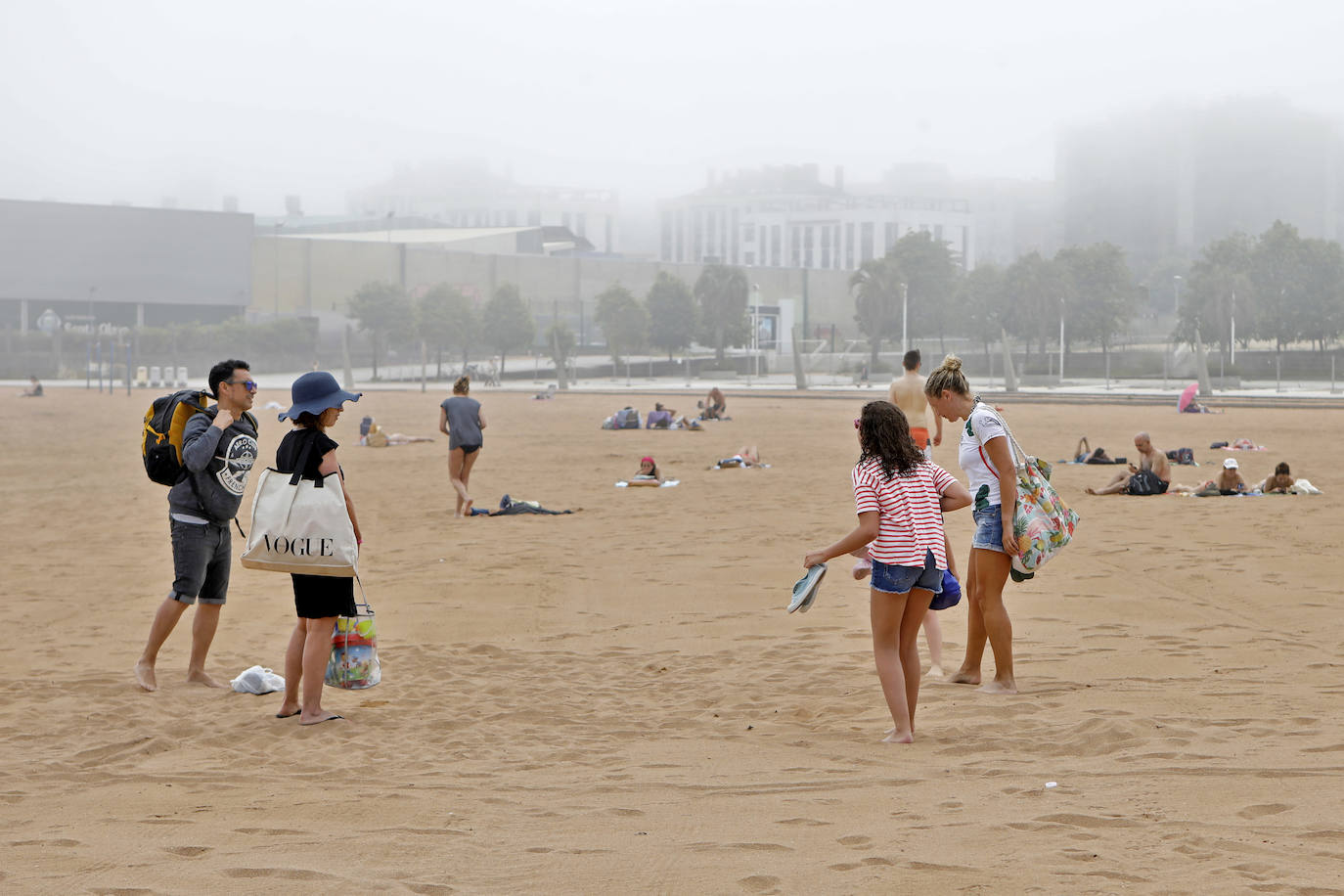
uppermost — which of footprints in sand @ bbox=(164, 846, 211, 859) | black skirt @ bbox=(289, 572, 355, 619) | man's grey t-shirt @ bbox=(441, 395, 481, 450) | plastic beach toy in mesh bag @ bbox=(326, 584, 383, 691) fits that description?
man's grey t-shirt @ bbox=(441, 395, 481, 450)

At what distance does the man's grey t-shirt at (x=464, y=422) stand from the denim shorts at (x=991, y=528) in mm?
8454

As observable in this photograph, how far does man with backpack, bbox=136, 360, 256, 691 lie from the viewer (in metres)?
6.14

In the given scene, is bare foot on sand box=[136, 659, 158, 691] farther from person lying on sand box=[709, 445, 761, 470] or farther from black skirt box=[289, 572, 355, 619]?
person lying on sand box=[709, 445, 761, 470]

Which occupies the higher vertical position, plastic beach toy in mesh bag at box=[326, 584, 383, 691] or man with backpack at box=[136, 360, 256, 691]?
man with backpack at box=[136, 360, 256, 691]

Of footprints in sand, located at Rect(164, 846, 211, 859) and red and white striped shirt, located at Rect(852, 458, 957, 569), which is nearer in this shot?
footprints in sand, located at Rect(164, 846, 211, 859)

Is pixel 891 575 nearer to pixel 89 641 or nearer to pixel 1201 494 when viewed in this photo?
pixel 89 641

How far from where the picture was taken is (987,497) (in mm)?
6109

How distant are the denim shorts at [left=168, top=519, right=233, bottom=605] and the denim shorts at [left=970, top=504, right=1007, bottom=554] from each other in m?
3.65

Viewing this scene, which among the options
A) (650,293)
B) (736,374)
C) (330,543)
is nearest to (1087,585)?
(330,543)

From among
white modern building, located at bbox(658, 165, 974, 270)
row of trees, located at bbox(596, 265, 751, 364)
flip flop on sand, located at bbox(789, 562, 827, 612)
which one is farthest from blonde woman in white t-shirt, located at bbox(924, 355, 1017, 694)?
white modern building, located at bbox(658, 165, 974, 270)

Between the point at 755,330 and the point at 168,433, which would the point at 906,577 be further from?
the point at 755,330

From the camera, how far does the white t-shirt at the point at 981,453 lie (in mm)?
5980

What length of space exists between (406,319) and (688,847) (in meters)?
82.5

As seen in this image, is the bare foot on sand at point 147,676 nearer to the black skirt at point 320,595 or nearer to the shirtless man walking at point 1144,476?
the black skirt at point 320,595
